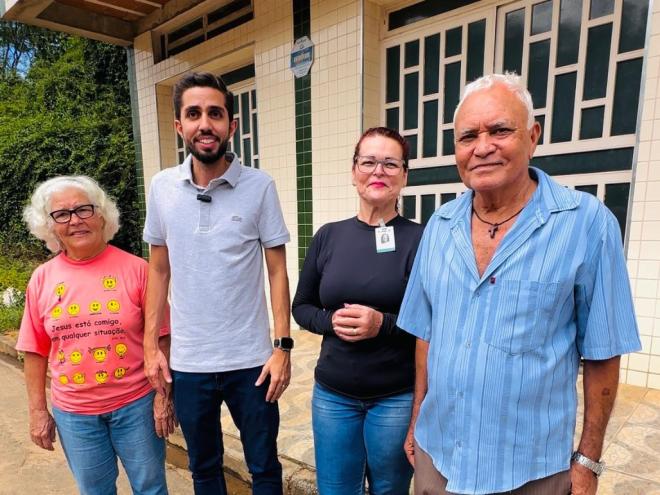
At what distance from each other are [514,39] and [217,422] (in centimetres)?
369

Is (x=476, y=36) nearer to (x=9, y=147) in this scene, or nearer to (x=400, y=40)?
(x=400, y=40)

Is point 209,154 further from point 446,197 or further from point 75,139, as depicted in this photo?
point 75,139

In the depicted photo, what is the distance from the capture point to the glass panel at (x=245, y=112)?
578 cm

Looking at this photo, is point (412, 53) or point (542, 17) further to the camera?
point (412, 53)

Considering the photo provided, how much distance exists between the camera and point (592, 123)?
10.9 feet

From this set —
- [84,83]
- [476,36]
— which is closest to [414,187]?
[476,36]

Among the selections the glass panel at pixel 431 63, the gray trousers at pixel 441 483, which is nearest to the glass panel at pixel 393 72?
the glass panel at pixel 431 63

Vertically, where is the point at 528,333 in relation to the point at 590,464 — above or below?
above

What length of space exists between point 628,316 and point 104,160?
9.61 metres

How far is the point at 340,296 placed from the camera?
1.64m

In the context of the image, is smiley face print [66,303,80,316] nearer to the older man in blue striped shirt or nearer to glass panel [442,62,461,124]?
the older man in blue striped shirt

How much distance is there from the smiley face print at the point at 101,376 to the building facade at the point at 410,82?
310 cm

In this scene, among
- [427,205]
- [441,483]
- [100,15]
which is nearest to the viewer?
[441,483]

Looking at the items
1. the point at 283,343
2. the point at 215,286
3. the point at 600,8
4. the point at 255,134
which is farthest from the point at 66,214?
the point at 255,134
